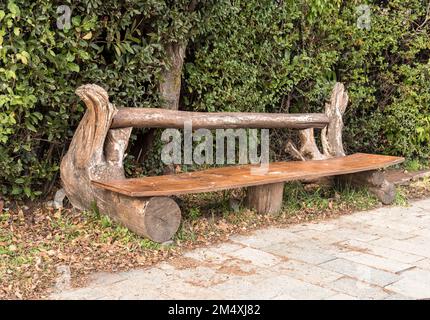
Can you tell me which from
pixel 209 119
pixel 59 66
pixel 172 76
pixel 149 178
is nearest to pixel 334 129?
pixel 209 119

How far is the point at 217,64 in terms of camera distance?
661cm

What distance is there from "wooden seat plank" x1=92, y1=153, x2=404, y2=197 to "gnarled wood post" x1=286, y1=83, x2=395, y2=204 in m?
0.23

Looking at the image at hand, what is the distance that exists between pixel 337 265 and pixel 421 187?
11.5ft

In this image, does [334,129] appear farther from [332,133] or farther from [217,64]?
[217,64]

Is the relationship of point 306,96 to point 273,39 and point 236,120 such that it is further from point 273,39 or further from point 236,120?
point 236,120

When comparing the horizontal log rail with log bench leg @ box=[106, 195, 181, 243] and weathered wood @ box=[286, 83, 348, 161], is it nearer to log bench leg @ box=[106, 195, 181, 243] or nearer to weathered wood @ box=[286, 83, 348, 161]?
weathered wood @ box=[286, 83, 348, 161]

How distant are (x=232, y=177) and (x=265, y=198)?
64 cm

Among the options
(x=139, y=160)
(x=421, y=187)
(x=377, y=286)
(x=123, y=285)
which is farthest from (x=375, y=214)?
(x=123, y=285)

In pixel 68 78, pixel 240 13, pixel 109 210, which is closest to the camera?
pixel 109 210

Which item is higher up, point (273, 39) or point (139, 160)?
point (273, 39)

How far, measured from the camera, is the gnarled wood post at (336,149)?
6688 millimetres

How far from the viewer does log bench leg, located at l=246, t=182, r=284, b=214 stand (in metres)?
5.82

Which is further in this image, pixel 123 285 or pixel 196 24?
pixel 196 24

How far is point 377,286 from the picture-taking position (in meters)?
4.16
